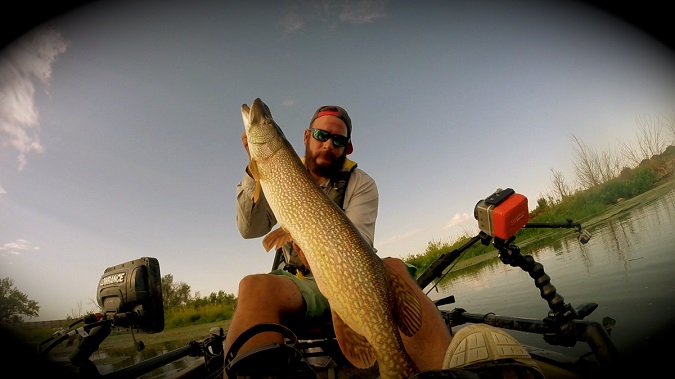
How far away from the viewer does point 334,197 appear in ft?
7.51

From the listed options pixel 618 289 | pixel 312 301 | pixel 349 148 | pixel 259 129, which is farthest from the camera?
pixel 618 289

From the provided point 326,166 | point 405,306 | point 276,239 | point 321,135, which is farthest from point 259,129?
point 405,306

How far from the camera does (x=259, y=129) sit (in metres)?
2.16

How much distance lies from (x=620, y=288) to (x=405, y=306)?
11.8ft

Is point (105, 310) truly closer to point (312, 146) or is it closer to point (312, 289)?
point (312, 289)

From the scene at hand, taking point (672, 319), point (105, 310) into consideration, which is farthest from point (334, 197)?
point (672, 319)

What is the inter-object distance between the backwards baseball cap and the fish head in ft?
1.36

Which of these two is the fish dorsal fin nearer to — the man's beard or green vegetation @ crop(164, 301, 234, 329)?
the man's beard

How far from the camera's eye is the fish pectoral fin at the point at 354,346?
135cm

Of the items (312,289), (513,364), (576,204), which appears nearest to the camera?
(513,364)

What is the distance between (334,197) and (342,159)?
35cm

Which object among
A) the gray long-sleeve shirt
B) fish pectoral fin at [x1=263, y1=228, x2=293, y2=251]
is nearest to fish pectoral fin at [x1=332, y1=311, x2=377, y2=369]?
Result: fish pectoral fin at [x1=263, y1=228, x2=293, y2=251]

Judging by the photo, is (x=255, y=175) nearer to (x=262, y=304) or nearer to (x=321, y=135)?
(x=321, y=135)

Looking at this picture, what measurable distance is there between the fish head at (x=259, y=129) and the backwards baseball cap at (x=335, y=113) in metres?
0.41
